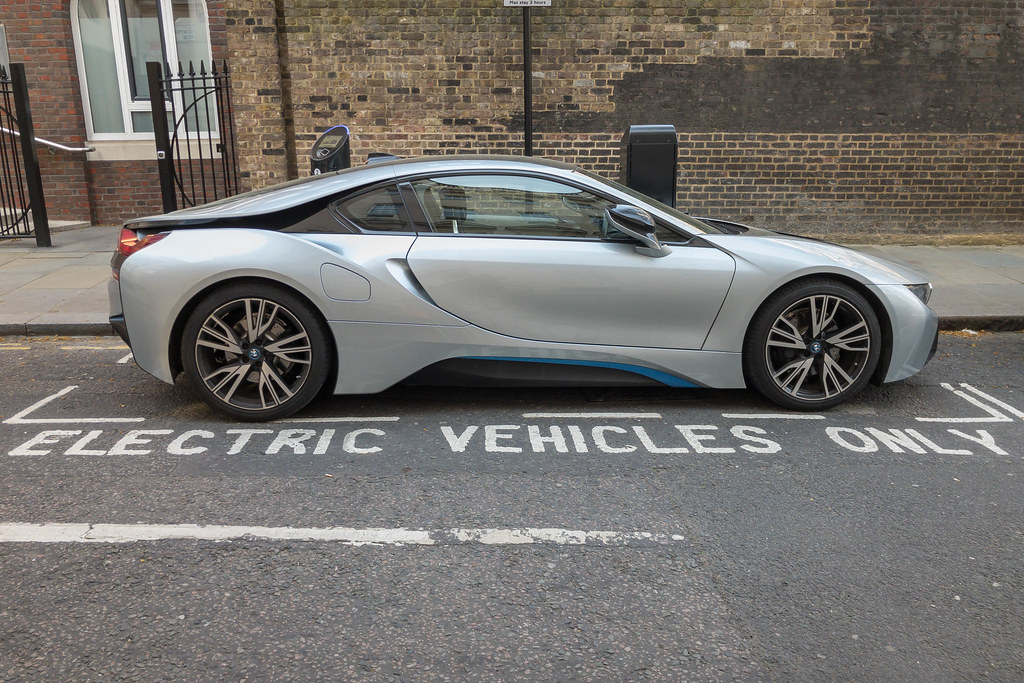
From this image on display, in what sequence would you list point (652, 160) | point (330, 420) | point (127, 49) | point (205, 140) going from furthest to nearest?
point (205, 140), point (127, 49), point (652, 160), point (330, 420)

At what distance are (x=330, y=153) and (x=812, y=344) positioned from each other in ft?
14.9

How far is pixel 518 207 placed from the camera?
468cm

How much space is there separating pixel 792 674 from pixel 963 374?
3925 mm

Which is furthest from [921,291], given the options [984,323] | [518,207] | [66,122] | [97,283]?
[66,122]

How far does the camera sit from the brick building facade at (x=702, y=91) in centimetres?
973

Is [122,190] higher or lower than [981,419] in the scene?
higher

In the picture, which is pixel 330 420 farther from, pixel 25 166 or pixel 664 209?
pixel 25 166

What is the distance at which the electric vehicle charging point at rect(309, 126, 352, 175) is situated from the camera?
23.9 ft

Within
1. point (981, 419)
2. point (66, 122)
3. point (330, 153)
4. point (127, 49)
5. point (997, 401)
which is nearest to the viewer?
point (981, 419)

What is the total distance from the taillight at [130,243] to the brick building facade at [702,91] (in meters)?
5.71

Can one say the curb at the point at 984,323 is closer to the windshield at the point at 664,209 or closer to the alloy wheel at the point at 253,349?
the windshield at the point at 664,209

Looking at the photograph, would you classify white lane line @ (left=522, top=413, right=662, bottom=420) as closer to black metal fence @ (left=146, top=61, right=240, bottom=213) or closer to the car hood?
the car hood

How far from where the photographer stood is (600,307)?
179 inches

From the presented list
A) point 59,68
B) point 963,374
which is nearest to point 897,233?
point 963,374
